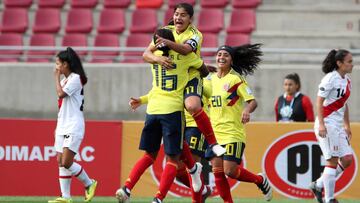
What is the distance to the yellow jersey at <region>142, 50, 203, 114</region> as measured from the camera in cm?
1132

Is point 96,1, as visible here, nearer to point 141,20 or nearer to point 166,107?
point 141,20

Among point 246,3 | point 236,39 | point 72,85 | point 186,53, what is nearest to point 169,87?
point 186,53

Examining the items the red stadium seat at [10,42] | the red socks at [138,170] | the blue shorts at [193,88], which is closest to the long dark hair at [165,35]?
the blue shorts at [193,88]

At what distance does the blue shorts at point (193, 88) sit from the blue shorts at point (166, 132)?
0.23m

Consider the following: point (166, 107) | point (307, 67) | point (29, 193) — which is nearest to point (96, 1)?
point (307, 67)

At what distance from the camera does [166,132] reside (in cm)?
1128

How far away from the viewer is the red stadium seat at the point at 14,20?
77.2 ft

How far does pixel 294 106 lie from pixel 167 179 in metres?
5.87

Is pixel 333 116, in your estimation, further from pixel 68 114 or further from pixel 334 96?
pixel 68 114

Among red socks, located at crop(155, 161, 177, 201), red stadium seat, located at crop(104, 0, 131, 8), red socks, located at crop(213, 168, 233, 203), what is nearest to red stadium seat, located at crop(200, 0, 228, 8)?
red stadium seat, located at crop(104, 0, 131, 8)

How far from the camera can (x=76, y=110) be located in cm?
1326

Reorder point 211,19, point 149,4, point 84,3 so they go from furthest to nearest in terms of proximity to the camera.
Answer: point 84,3 → point 149,4 → point 211,19

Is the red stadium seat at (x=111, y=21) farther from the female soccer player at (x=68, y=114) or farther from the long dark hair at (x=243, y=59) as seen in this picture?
the long dark hair at (x=243, y=59)

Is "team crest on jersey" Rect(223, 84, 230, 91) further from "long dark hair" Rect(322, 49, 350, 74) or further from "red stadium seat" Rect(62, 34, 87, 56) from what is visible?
"red stadium seat" Rect(62, 34, 87, 56)
